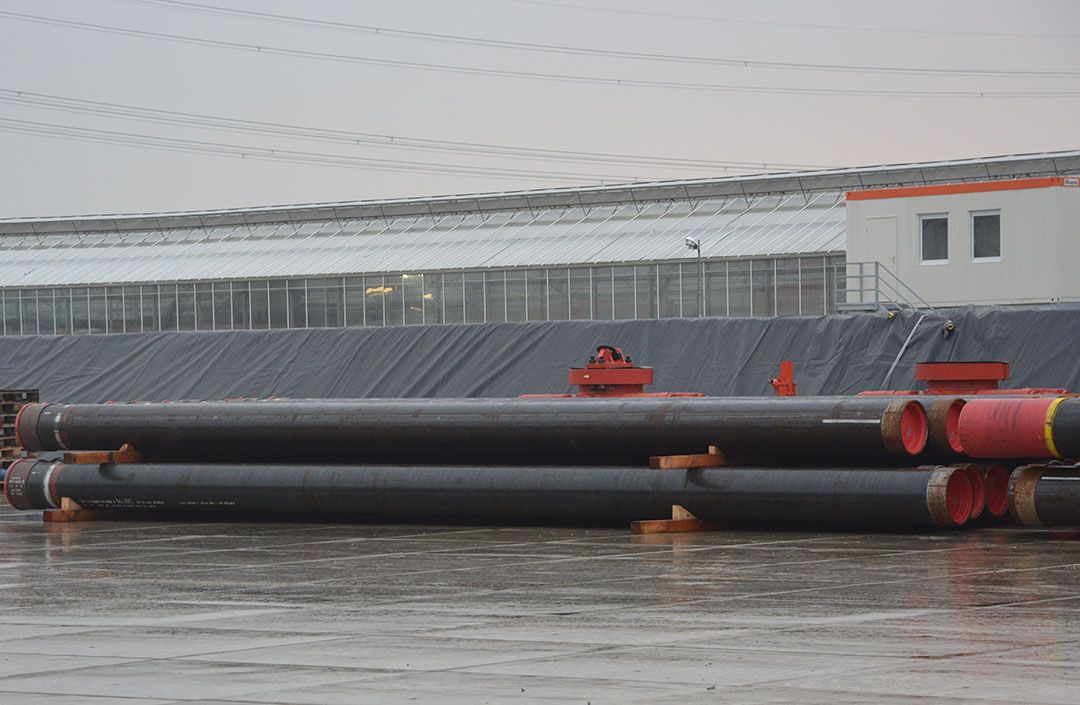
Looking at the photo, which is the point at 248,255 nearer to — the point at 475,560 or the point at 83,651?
the point at 475,560

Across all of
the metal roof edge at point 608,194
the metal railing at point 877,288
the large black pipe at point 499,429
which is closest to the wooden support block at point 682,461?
the large black pipe at point 499,429

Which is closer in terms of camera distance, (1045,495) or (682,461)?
(1045,495)

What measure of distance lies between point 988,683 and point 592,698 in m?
2.04

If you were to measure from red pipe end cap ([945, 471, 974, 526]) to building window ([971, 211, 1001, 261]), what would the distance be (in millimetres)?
18792

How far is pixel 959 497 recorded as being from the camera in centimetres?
1867

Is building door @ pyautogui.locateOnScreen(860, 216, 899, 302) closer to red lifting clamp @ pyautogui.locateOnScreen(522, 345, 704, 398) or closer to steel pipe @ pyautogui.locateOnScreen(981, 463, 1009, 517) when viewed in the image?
red lifting clamp @ pyautogui.locateOnScreen(522, 345, 704, 398)

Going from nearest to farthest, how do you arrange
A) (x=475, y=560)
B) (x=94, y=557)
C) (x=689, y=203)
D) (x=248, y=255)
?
(x=475, y=560)
(x=94, y=557)
(x=689, y=203)
(x=248, y=255)

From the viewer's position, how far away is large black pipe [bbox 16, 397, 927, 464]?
19.1m

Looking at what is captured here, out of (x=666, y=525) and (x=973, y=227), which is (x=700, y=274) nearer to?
(x=973, y=227)

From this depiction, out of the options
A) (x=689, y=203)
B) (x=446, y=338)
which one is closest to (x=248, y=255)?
(x=689, y=203)

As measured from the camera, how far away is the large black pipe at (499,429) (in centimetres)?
1909

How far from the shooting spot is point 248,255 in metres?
56.1

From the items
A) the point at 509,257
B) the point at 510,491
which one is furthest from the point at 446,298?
the point at 510,491

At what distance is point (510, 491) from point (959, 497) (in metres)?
5.51
